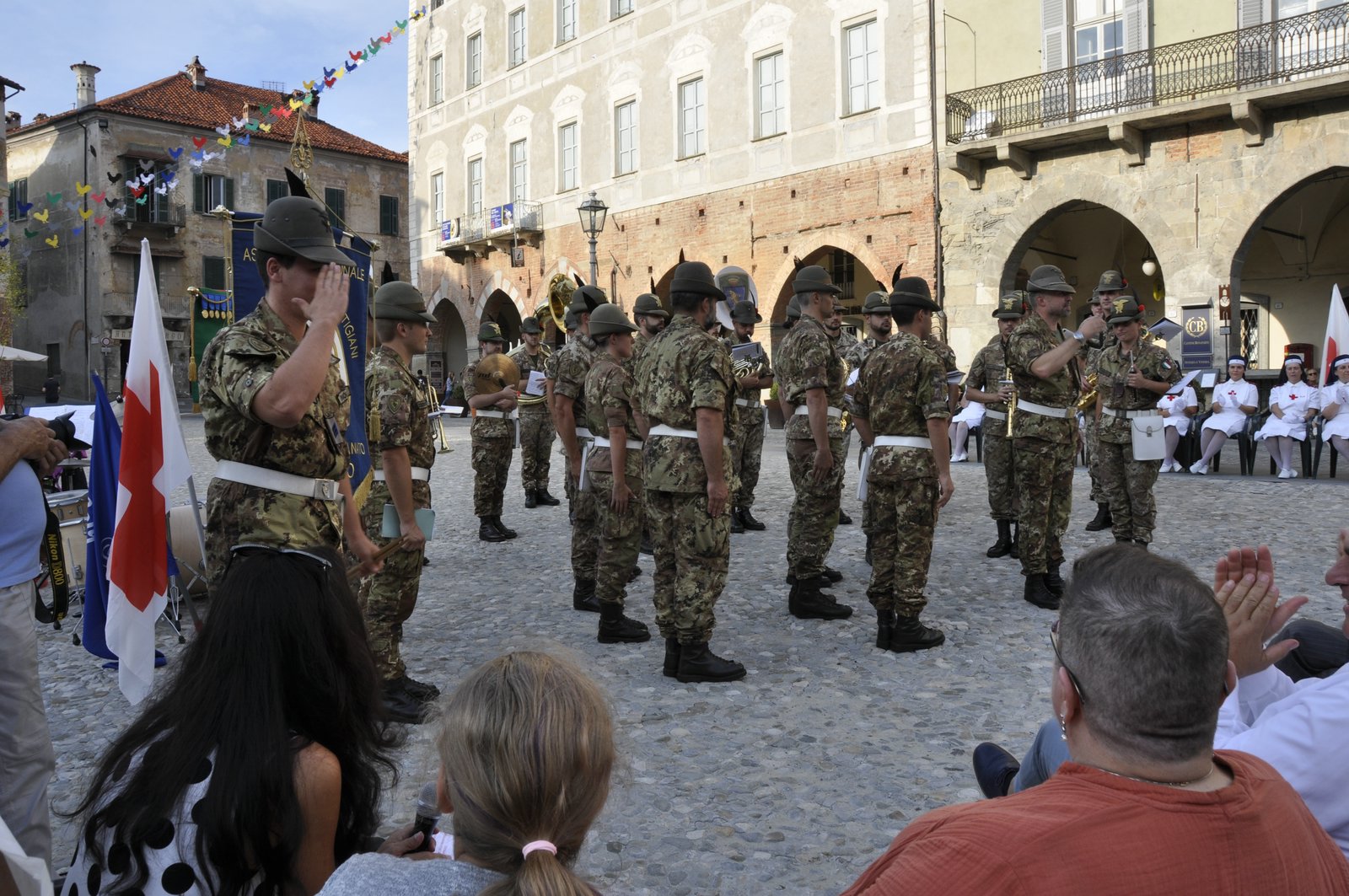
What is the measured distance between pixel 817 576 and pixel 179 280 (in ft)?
135

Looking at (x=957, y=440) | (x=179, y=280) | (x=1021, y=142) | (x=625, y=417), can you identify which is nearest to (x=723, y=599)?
(x=625, y=417)

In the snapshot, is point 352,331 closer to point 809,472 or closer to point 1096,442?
point 809,472

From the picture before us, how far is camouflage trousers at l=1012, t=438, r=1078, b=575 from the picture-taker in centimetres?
692

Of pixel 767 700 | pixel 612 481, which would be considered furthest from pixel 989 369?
pixel 767 700

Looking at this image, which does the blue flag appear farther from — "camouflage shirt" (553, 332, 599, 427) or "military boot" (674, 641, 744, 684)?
"camouflage shirt" (553, 332, 599, 427)

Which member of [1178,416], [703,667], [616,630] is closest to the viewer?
[703,667]

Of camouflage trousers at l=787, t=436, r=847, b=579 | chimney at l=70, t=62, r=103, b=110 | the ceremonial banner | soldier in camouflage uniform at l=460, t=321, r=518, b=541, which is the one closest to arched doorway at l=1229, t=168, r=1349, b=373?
soldier in camouflage uniform at l=460, t=321, r=518, b=541

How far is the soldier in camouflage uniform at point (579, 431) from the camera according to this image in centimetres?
721

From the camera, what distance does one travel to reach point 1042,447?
7180 millimetres

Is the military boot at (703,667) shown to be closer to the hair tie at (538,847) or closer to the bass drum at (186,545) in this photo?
the bass drum at (186,545)

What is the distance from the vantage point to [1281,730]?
191 centimetres

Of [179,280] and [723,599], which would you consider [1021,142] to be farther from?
[179,280]

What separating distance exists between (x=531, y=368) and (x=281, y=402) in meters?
8.71

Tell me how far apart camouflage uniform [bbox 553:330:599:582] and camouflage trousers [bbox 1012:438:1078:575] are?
2.87 metres
